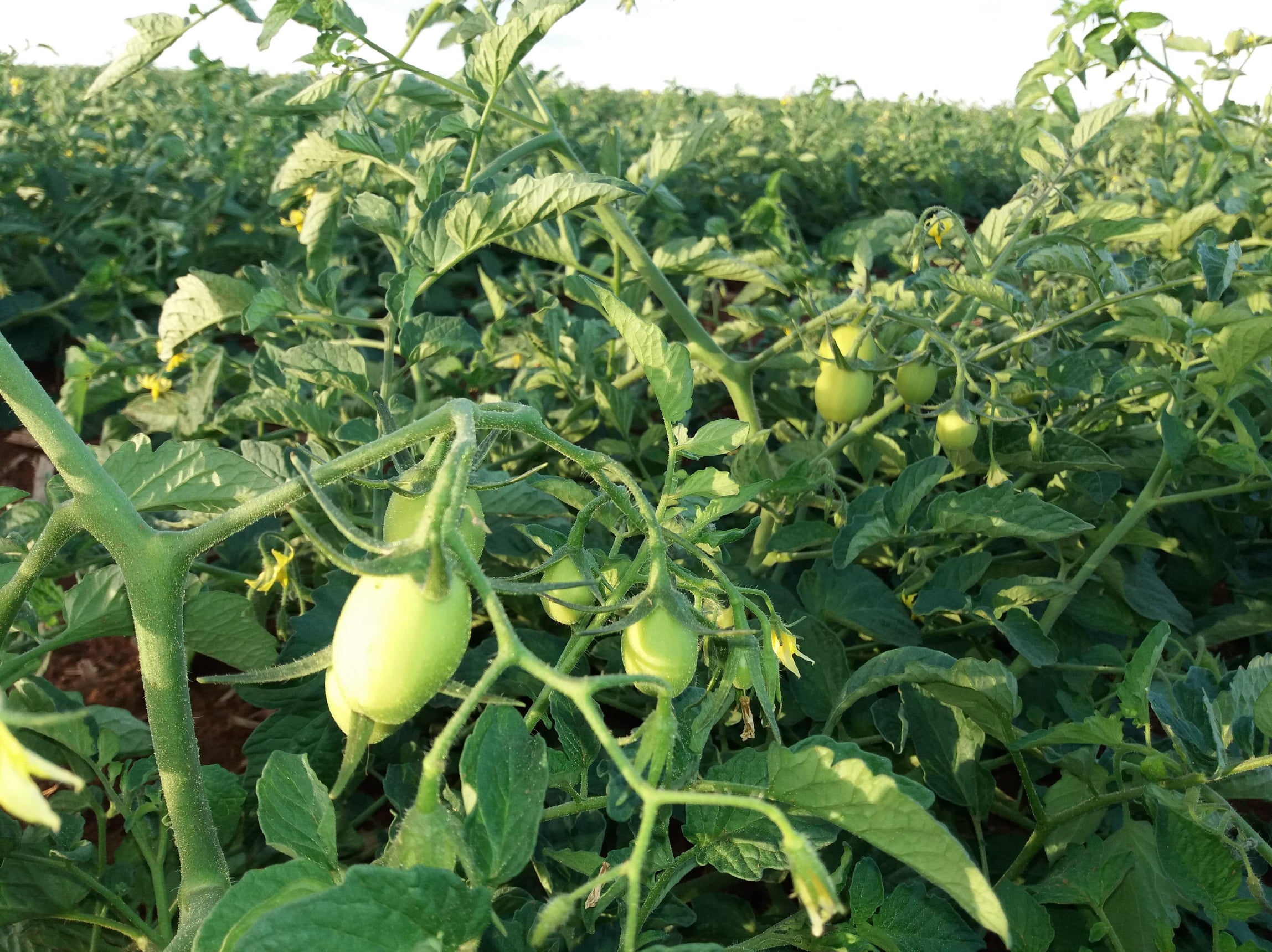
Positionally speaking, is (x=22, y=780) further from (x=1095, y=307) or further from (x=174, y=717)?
(x=1095, y=307)

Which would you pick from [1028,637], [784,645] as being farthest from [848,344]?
[784,645]

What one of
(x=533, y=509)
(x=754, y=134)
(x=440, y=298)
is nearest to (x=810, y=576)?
(x=533, y=509)

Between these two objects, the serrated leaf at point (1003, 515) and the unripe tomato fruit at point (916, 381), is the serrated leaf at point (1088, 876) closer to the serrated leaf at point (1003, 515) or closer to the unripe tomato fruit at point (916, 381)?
the serrated leaf at point (1003, 515)

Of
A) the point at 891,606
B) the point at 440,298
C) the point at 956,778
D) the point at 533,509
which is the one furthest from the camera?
the point at 440,298

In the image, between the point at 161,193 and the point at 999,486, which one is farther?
the point at 161,193

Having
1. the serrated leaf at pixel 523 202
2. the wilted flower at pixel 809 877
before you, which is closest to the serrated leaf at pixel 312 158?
the serrated leaf at pixel 523 202

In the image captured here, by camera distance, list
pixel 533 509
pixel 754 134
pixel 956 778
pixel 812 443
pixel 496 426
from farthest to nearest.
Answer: pixel 754 134
pixel 812 443
pixel 533 509
pixel 956 778
pixel 496 426

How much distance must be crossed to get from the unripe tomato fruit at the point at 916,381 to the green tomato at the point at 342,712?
103 centimetres

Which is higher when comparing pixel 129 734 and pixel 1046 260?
pixel 1046 260

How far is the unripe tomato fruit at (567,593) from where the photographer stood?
0.77 metres

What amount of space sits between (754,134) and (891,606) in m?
6.54

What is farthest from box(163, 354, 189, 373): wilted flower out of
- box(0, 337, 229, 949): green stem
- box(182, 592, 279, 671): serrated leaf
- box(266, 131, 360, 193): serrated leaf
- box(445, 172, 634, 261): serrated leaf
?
box(0, 337, 229, 949): green stem

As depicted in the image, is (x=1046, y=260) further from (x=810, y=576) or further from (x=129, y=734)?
(x=129, y=734)

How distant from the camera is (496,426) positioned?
0.65 metres
